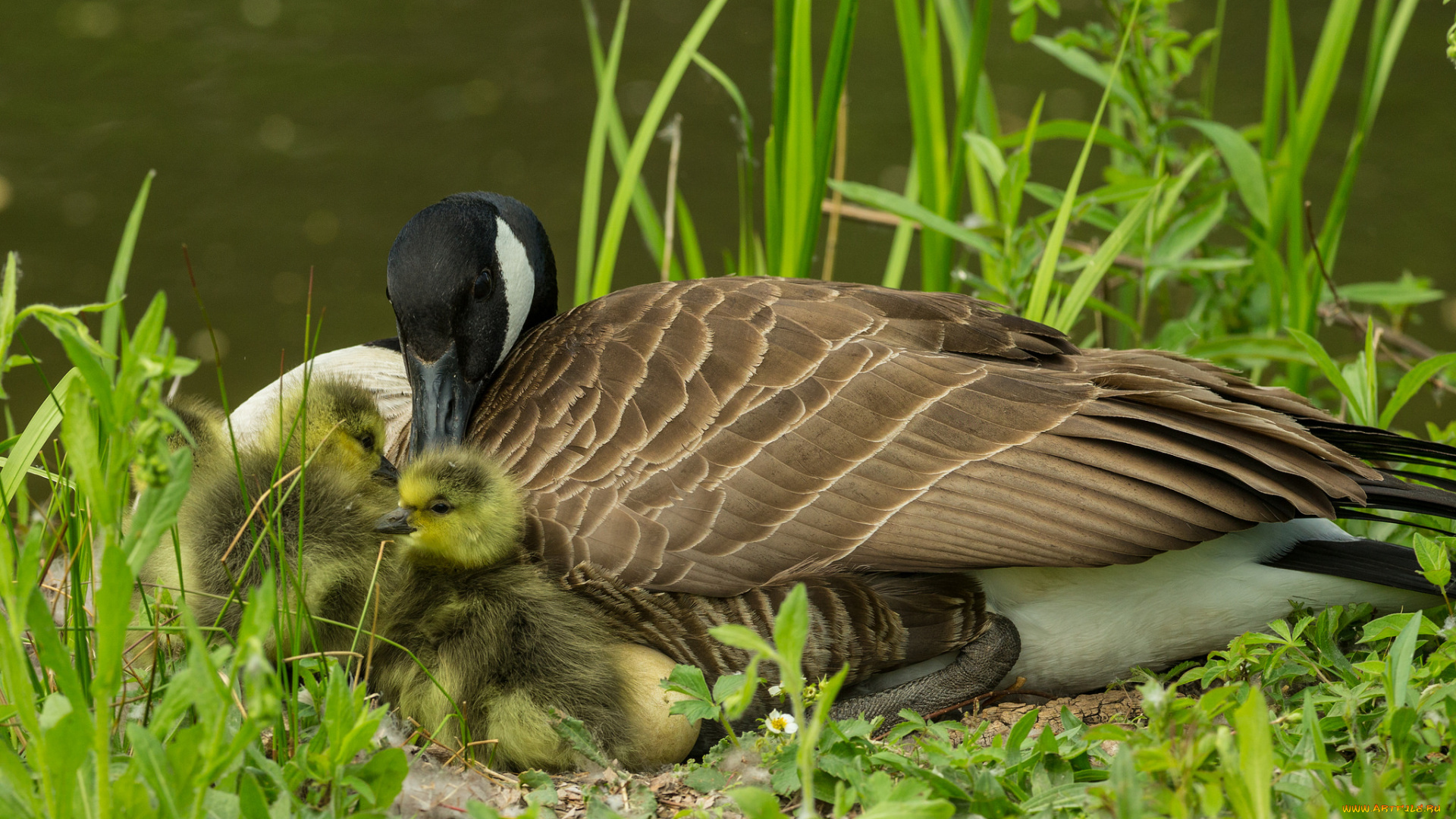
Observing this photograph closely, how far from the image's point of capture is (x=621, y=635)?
265cm

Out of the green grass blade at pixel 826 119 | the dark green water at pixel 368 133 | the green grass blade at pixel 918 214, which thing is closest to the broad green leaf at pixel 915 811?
the green grass blade at pixel 918 214

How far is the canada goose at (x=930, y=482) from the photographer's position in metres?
2.50

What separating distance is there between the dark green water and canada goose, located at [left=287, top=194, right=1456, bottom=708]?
158 inches

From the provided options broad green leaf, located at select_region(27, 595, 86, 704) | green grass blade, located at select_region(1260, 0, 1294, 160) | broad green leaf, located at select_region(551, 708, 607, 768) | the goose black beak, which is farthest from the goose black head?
green grass blade, located at select_region(1260, 0, 1294, 160)

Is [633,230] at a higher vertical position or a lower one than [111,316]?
lower

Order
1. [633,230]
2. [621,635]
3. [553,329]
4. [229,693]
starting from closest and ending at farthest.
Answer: [229,693] < [621,635] < [553,329] < [633,230]

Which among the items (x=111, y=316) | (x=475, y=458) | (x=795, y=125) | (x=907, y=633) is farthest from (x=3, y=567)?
(x=795, y=125)

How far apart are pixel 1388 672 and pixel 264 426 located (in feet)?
8.36

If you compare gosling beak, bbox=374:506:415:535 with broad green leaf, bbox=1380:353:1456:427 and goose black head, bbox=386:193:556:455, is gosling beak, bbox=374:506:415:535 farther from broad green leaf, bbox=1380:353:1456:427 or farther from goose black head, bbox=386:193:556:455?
broad green leaf, bbox=1380:353:1456:427

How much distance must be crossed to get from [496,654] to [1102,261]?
2083 mm

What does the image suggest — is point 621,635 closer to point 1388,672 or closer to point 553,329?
point 553,329

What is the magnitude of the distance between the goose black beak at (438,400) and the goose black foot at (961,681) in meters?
1.20

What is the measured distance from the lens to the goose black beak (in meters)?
3.11

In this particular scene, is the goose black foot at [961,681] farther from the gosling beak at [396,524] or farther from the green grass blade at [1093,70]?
the green grass blade at [1093,70]
